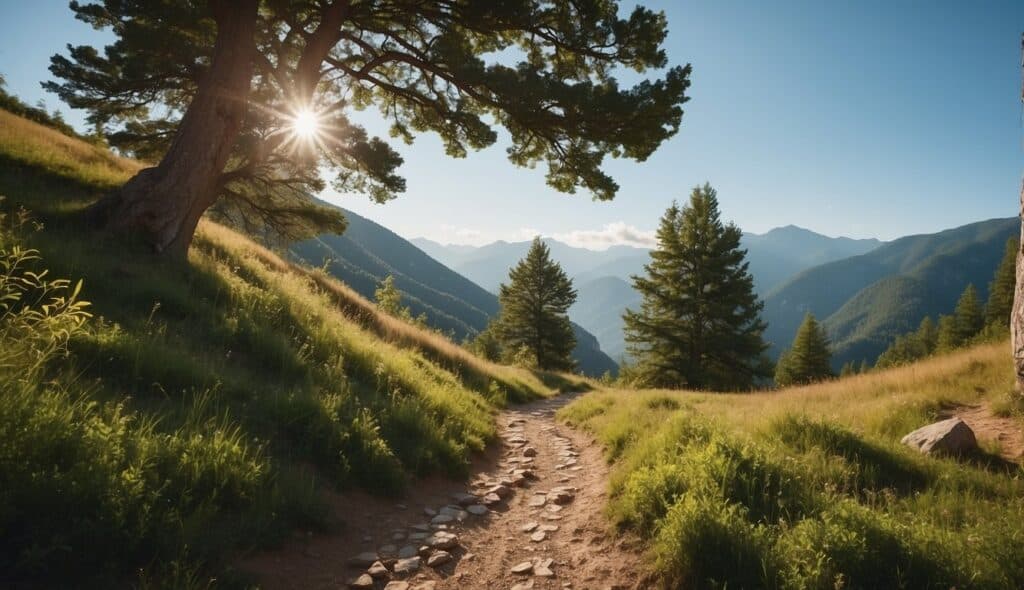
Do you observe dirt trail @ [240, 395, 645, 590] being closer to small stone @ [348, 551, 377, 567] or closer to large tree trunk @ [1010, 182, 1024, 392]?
small stone @ [348, 551, 377, 567]

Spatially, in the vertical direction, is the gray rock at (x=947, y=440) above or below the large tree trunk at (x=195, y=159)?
below

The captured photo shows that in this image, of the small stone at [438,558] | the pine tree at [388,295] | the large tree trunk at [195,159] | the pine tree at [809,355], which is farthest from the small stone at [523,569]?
the pine tree at [809,355]

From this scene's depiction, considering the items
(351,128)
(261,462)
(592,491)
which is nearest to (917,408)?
(592,491)

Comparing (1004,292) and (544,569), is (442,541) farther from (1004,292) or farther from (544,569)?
(1004,292)

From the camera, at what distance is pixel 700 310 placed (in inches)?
1013

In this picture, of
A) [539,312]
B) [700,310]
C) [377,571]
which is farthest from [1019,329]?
[539,312]

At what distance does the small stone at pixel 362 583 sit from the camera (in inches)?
130

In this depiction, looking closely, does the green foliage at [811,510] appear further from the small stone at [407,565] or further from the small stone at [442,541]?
the small stone at [407,565]

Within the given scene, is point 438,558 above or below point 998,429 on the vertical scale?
below

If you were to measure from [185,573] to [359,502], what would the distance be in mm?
2047

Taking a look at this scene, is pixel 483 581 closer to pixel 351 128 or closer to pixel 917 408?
pixel 917 408

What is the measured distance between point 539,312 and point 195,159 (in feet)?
93.3

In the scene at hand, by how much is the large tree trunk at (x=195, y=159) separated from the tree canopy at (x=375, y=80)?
37 millimetres

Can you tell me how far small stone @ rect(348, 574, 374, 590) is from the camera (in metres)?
3.30
